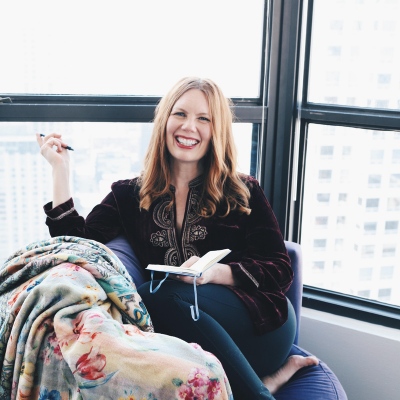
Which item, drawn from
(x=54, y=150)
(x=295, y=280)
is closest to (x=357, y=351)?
(x=295, y=280)

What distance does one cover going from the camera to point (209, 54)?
254 centimetres

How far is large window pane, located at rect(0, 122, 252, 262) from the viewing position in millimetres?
2420

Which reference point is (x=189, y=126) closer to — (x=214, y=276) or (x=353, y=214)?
(x=214, y=276)

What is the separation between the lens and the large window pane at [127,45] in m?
2.33

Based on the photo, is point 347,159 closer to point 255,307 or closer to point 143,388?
point 255,307

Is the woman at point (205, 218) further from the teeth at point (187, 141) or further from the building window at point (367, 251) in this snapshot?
the building window at point (367, 251)

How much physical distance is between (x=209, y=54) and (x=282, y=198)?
0.68 m

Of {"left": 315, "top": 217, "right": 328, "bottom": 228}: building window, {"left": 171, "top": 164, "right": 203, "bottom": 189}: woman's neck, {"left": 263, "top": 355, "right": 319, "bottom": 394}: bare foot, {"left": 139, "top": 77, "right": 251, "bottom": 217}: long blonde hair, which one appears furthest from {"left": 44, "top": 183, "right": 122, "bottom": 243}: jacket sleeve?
{"left": 315, "top": 217, "right": 328, "bottom": 228}: building window

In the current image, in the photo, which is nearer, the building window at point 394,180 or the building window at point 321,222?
the building window at point 394,180

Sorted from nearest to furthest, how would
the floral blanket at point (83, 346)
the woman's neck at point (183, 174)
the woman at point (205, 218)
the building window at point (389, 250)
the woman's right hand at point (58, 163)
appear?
the floral blanket at point (83, 346) < the woman at point (205, 218) < the woman's right hand at point (58, 163) < the woman's neck at point (183, 174) < the building window at point (389, 250)

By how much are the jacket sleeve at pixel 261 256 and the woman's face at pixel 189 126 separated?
0.82 ft

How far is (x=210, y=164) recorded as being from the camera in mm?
2205

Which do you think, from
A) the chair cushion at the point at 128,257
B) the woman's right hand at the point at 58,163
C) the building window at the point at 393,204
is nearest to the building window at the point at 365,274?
the building window at the point at 393,204

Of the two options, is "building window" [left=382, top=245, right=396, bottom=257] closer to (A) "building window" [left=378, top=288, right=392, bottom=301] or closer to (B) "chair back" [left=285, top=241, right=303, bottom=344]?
(A) "building window" [left=378, top=288, right=392, bottom=301]
